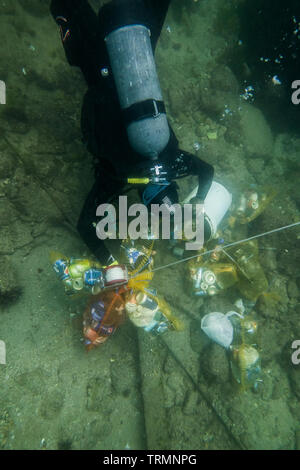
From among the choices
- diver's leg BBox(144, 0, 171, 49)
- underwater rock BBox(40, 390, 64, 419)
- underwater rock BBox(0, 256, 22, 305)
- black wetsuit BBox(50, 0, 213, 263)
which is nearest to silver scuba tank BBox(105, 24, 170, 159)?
black wetsuit BBox(50, 0, 213, 263)

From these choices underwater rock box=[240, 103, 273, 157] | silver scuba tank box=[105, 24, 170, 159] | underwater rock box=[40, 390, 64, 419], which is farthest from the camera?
underwater rock box=[240, 103, 273, 157]

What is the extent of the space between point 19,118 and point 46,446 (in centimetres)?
516

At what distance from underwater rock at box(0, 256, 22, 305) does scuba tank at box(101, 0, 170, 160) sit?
3.00 meters

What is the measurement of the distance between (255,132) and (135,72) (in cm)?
528

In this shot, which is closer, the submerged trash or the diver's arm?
the diver's arm

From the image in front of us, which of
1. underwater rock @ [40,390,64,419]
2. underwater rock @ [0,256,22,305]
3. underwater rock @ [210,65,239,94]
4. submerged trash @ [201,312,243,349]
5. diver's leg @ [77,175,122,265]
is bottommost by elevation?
underwater rock @ [40,390,64,419]

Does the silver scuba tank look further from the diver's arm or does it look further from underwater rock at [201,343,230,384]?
underwater rock at [201,343,230,384]

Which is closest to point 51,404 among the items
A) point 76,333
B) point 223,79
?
point 76,333

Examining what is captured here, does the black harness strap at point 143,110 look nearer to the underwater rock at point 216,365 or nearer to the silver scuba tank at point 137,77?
the silver scuba tank at point 137,77

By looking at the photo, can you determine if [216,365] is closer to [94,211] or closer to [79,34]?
[94,211]

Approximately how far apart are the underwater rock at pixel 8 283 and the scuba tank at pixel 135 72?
2999 mm

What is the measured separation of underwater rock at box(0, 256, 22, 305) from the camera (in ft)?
13.0

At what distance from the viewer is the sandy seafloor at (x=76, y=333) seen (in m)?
3.71
